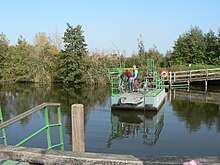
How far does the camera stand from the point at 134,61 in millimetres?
32875

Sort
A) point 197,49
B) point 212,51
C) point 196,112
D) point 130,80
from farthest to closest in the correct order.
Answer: point 197,49 < point 212,51 < point 130,80 < point 196,112

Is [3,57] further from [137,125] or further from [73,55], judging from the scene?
[137,125]

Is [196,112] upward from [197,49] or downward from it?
downward

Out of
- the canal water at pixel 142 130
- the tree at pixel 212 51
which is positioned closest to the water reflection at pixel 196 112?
the canal water at pixel 142 130

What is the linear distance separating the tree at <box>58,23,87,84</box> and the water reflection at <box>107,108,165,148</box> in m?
17.3

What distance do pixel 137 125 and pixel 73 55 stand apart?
20.2 m

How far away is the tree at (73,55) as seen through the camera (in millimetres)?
30562

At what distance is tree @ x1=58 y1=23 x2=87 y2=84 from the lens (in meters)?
30.6

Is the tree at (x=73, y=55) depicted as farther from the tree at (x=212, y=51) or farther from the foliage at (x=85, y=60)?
the tree at (x=212, y=51)

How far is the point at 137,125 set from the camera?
11523 mm

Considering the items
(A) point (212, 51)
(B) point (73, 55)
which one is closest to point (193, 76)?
(A) point (212, 51)

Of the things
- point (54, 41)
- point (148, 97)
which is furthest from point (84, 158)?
point (54, 41)

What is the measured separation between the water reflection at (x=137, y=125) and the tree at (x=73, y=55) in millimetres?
17312

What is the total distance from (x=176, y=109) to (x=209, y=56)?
23.4 meters
